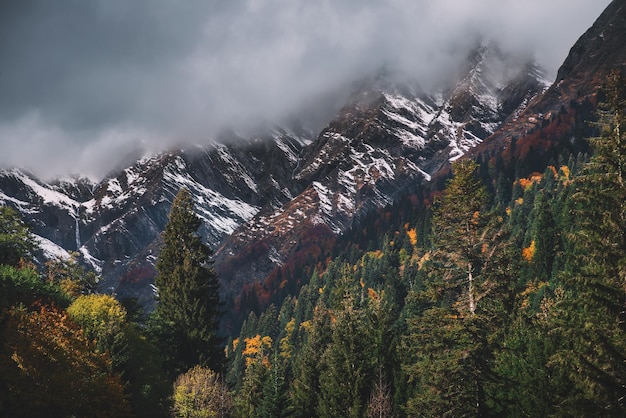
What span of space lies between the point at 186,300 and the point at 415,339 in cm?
2616

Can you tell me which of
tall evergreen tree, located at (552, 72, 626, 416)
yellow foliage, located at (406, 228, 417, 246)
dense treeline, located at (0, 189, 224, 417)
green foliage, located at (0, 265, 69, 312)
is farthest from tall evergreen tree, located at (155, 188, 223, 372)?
yellow foliage, located at (406, 228, 417, 246)

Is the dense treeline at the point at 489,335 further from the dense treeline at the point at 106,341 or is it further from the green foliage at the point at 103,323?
the green foliage at the point at 103,323

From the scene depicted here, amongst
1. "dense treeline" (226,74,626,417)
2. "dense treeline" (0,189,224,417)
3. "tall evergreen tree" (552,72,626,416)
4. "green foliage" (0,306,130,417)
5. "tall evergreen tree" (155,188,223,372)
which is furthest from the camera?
"tall evergreen tree" (155,188,223,372)

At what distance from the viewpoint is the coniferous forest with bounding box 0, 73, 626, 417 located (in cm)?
2012

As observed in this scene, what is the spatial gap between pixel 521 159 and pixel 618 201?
169 metres

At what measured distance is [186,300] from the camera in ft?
155

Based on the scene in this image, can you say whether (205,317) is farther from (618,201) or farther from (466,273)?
(618,201)

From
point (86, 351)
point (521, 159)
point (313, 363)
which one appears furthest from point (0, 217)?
point (521, 159)

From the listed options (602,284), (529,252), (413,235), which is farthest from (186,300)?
(413,235)

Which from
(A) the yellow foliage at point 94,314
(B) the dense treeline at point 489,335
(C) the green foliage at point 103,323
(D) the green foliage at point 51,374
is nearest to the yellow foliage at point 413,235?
(B) the dense treeline at point 489,335

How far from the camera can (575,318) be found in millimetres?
22875

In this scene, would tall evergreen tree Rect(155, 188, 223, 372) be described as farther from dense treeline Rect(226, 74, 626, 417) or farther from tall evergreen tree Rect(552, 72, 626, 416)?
tall evergreen tree Rect(552, 72, 626, 416)

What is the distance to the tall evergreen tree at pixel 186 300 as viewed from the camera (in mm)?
46125

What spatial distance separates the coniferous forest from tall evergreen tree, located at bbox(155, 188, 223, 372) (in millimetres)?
125
